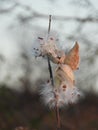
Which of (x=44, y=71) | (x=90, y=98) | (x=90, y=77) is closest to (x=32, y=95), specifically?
(x=90, y=98)

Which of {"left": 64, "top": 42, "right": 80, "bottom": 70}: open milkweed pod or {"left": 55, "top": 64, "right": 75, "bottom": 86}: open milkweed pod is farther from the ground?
{"left": 64, "top": 42, "right": 80, "bottom": 70}: open milkweed pod

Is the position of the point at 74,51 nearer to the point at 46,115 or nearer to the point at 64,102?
the point at 64,102

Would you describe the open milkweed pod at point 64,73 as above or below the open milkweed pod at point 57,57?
below

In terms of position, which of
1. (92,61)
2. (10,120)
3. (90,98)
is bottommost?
(90,98)

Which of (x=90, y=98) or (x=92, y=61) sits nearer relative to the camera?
(x=92, y=61)

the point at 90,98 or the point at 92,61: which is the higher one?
the point at 92,61

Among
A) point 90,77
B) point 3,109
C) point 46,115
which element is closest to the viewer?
point 3,109

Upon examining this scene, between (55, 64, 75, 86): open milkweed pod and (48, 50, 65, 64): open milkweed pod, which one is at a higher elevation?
(48, 50, 65, 64): open milkweed pod

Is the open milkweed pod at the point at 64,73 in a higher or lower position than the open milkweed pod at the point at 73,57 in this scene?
lower
